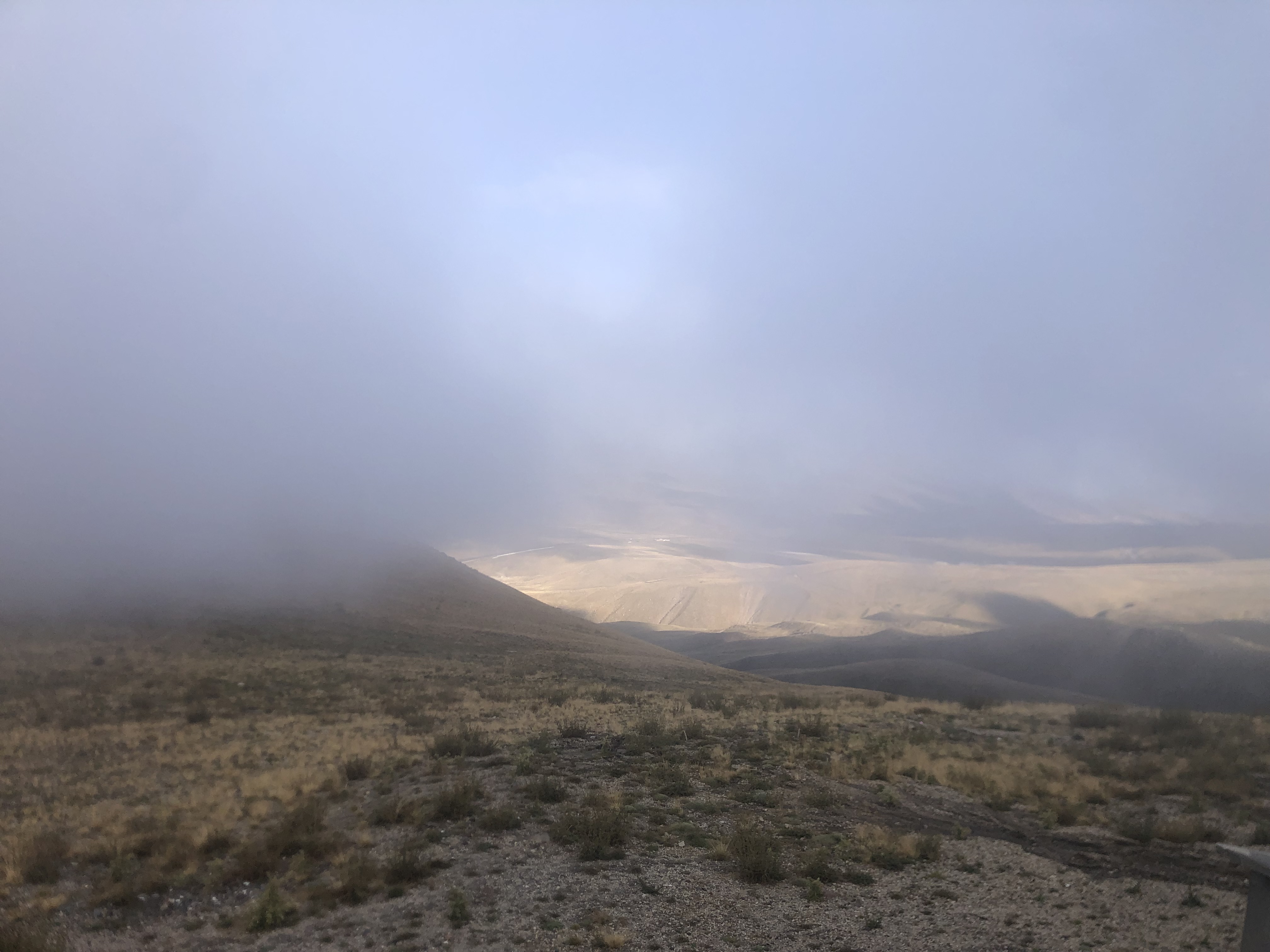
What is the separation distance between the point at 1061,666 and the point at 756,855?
438 ft

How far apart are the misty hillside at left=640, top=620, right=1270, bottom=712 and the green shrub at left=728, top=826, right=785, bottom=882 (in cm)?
5697

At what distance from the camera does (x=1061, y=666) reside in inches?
4722

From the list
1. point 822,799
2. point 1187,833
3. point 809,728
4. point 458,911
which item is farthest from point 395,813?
point 1187,833

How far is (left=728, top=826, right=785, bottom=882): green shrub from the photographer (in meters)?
10.4

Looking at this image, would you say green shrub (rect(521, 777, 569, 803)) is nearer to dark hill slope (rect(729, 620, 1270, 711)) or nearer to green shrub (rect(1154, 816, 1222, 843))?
green shrub (rect(1154, 816, 1222, 843))

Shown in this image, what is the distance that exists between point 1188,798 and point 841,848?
9361mm

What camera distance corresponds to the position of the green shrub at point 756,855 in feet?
34.0

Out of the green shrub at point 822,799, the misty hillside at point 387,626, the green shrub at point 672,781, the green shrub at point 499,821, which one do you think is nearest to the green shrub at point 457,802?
the green shrub at point 499,821

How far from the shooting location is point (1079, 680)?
111688 mm

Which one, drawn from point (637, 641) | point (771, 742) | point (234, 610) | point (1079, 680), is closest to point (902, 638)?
point (1079, 680)

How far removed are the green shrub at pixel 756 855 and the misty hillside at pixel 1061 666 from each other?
187ft

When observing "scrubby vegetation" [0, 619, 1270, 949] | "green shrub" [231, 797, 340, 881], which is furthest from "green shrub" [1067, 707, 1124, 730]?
"green shrub" [231, 797, 340, 881]

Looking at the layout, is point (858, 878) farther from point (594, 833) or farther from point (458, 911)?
point (458, 911)

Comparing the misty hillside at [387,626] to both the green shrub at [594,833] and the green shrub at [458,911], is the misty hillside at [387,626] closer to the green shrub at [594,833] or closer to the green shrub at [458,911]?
the green shrub at [594,833]
